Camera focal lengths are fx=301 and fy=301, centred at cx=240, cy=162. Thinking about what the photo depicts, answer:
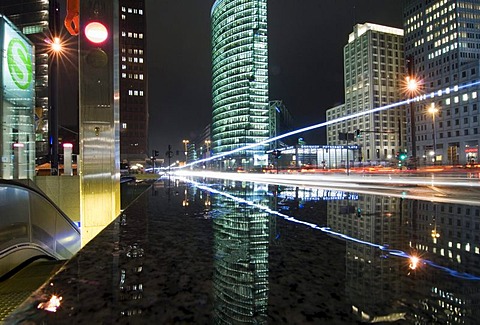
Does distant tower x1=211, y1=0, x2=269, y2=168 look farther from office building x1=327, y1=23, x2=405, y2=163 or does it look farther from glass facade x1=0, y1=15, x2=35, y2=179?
glass facade x1=0, y1=15, x2=35, y2=179

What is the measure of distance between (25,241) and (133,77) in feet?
372

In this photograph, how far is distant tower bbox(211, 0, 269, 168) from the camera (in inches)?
4838

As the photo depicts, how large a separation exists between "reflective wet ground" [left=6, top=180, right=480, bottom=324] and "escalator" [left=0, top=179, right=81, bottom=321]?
188 inches

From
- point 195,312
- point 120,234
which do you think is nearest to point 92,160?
point 120,234

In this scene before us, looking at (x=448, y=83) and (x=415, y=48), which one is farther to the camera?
(x=415, y=48)

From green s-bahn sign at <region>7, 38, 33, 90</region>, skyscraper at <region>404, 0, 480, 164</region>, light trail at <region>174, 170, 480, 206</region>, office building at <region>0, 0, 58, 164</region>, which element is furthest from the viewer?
skyscraper at <region>404, 0, 480, 164</region>

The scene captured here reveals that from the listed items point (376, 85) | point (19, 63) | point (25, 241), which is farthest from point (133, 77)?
point (25, 241)

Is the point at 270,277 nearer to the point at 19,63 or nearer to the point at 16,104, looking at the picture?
the point at 16,104

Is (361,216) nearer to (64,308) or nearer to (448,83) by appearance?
(64,308)

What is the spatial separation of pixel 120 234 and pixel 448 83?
11506 centimetres

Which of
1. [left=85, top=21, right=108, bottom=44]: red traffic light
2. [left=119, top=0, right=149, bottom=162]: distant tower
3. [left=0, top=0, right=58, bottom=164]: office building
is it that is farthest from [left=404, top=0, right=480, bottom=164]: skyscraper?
[left=119, top=0, right=149, bottom=162]: distant tower

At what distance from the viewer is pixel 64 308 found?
1798 millimetres

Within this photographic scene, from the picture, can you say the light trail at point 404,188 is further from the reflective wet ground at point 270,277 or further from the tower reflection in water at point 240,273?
the tower reflection in water at point 240,273

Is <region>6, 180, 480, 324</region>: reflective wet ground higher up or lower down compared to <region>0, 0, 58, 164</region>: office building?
lower down
